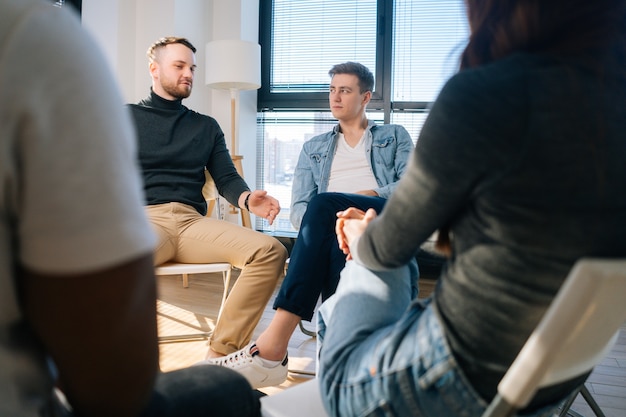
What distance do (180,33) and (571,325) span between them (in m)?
3.75

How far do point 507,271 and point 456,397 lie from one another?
0.21 metres

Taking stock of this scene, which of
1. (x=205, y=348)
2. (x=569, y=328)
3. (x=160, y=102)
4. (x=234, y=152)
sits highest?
(x=160, y=102)

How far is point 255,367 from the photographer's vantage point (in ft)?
5.81

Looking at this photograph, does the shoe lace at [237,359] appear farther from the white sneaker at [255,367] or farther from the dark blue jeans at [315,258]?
the dark blue jeans at [315,258]

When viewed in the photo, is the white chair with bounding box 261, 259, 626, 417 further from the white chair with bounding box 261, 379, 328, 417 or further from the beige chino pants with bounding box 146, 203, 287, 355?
the beige chino pants with bounding box 146, 203, 287, 355

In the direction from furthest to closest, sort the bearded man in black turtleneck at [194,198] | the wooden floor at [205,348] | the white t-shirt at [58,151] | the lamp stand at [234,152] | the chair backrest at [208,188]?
1. the lamp stand at [234,152]
2. the chair backrest at [208,188]
3. the bearded man in black turtleneck at [194,198]
4. the wooden floor at [205,348]
5. the white t-shirt at [58,151]

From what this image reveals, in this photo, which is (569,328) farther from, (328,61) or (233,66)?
(328,61)

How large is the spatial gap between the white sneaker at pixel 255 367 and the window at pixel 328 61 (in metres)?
2.84

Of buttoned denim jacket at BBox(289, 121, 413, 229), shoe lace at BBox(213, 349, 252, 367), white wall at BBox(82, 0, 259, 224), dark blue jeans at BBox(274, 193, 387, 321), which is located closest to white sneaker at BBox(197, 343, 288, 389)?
shoe lace at BBox(213, 349, 252, 367)

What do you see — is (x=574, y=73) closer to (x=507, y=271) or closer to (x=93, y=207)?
(x=507, y=271)

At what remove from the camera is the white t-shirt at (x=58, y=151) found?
40 cm

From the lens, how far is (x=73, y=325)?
1.41 feet

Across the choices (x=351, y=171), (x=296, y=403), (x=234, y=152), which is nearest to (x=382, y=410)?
(x=296, y=403)

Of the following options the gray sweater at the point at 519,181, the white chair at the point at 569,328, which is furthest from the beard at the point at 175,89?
the white chair at the point at 569,328
